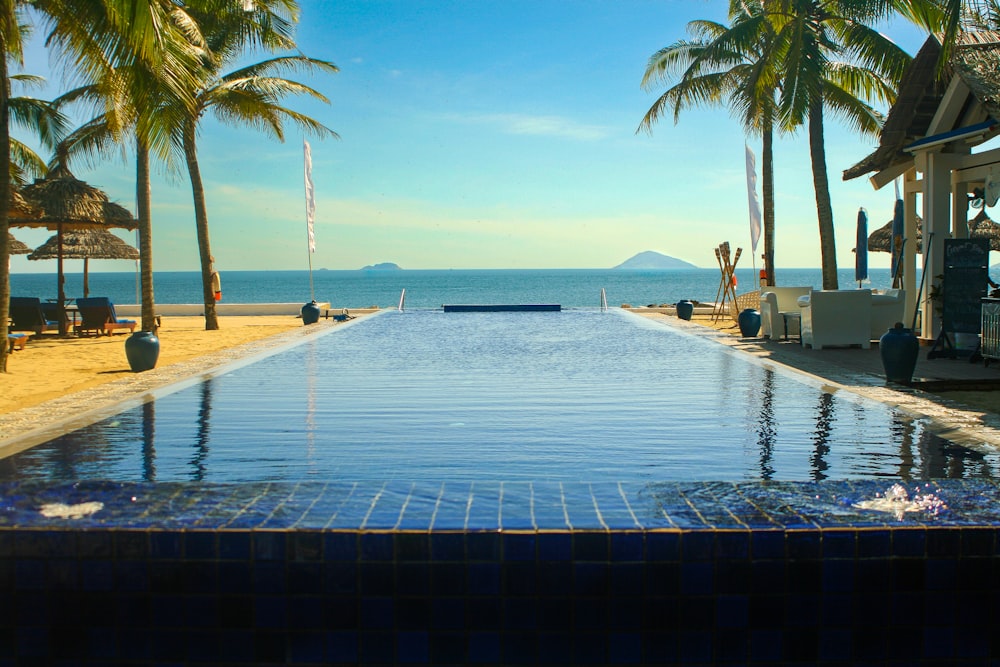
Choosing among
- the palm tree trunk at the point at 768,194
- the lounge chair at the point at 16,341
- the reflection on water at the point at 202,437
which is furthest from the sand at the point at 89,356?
the palm tree trunk at the point at 768,194

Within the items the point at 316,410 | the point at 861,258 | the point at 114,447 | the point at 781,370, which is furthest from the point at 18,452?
the point at 861,258

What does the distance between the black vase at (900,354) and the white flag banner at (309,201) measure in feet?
57.0

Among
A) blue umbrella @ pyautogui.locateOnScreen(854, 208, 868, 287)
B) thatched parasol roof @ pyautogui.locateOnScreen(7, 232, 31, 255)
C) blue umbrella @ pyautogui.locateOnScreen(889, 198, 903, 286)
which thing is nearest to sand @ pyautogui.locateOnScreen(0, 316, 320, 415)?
thatched parasol roof @ pyautogui.locateOnScreen(7, 232, 31, 255)

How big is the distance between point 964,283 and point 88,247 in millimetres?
20667

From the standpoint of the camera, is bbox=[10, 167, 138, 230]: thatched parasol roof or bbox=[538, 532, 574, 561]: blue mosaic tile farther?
bbox=[10, 167, 138, 230]: thatched parasol roof

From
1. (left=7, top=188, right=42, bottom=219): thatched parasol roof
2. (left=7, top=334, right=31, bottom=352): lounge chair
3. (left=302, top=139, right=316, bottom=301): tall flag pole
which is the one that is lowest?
(left=7, top=334, right=31, bottom=352): lounge chair

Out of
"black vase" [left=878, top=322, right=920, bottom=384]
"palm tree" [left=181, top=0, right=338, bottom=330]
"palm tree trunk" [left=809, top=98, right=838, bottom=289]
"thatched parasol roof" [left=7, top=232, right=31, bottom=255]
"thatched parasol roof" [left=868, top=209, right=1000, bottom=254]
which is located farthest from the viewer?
"thatched parasol roof" [left=7, top=232, right=31, bottom=255]

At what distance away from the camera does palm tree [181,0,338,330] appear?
63.7 ft

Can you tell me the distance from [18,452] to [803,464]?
5.30 m

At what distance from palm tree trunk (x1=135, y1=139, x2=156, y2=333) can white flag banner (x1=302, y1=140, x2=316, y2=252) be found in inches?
259

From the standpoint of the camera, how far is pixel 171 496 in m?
3.56

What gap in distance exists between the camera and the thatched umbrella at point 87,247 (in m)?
21.8

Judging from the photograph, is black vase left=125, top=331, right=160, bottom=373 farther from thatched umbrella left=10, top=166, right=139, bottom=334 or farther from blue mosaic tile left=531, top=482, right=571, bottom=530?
blue mosaic tile left=531, top=482, right=571, bottom=530

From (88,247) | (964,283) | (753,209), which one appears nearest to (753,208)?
(753,209)
